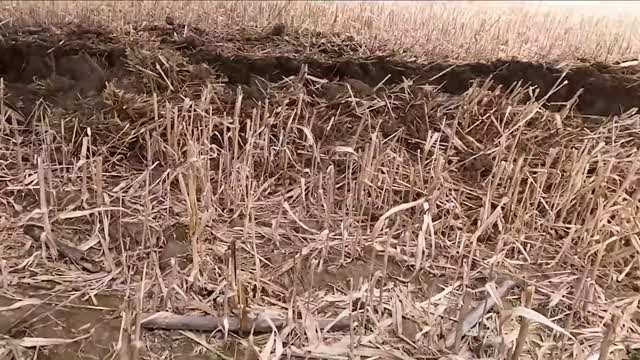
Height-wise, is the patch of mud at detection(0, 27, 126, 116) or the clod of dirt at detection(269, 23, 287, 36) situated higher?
the clod of dirt at detection(269, 23, 287, 36)

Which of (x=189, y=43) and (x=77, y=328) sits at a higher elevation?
(x=189, y=43)

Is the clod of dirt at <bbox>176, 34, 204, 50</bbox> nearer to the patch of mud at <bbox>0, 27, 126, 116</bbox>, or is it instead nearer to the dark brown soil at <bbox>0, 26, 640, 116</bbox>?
the dark brown soil at <bbox>0, 26, 640, 116</bbox>

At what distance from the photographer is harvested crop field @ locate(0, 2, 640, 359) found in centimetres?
184

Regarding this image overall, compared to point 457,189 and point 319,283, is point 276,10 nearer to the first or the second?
point 457,189

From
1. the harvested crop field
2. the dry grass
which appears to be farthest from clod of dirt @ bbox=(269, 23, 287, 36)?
the dry grass

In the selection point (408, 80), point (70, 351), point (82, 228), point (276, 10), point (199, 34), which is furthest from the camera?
point (276, 10)

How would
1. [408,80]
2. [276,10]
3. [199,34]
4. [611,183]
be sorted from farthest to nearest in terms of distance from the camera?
[276,10] < [199,34] < [408,80] < [611,183]

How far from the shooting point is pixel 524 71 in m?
2.87

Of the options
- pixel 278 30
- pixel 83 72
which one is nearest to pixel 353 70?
pixel 278 30

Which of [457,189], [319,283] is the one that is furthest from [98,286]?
[457,189]

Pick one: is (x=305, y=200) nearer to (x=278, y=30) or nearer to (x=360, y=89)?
(x=360, y=89)

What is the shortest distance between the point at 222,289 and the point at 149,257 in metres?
0.28

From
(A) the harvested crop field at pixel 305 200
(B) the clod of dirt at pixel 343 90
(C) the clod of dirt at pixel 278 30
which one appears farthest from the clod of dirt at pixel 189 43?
(B) the clod of dirt at pixel 343 90

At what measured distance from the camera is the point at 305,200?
7.70 feet
